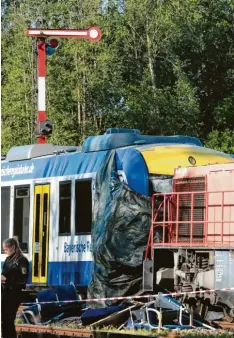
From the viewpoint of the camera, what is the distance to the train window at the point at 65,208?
867 inches

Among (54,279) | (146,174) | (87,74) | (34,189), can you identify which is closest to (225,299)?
(146,174)

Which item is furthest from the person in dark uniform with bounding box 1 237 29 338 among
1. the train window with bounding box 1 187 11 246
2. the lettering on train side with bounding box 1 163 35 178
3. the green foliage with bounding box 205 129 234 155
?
the green foliage with bounding box 205 129 234 155

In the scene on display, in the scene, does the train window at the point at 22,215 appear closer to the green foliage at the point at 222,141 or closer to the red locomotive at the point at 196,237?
the red locomotive at the point at 196,237

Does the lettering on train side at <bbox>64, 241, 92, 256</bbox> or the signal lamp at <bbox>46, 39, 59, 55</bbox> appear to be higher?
the signal lamp at <bbox>46, 39, 59, 55</bbox>

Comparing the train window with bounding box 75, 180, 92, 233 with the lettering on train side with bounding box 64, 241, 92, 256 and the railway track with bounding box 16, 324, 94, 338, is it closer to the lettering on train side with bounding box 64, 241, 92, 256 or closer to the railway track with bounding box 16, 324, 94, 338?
the lettering on train side with bounding box 64, 241, 92, 256

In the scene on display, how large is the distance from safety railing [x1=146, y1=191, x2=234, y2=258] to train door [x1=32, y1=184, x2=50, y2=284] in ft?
10.9

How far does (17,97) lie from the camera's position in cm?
5316

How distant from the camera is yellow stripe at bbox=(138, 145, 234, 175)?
20.8m

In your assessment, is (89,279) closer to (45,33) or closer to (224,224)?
(224,224)

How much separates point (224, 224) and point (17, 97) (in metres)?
35.6

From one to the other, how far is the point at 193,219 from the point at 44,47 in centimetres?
1067

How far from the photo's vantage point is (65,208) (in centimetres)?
2217

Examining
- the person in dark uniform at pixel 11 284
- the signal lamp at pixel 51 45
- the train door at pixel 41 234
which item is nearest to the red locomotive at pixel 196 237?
the train door at pixel 41 234

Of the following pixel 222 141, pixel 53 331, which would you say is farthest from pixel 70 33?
pixel 222 141
